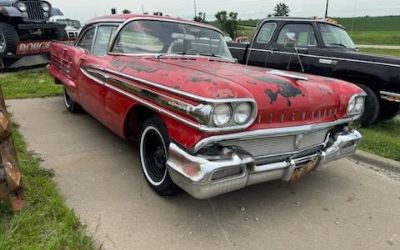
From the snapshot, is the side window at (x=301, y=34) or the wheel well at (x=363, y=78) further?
the side window at (x=301, y=34)

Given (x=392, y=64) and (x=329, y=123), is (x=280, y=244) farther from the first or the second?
(x=392, y=64)

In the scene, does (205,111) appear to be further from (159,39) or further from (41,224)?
(159,39)

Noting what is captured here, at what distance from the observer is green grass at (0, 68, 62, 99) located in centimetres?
748

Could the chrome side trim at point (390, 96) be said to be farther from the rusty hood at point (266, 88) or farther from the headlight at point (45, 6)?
the headlight at point (45, 6)

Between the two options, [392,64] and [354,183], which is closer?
[354,183]

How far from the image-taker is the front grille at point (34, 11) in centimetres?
1085

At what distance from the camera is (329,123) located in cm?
339

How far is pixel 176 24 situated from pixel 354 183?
2.57 metres

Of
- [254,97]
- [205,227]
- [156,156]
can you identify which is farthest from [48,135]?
[254,97]

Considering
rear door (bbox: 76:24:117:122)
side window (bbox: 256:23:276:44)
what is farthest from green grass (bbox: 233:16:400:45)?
rear door (bbox: 76:24:117:122)

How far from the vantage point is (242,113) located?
277 centimetres

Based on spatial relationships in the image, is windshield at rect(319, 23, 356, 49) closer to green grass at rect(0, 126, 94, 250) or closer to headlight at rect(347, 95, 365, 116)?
headlight at rect(347, 95, 365, 116)

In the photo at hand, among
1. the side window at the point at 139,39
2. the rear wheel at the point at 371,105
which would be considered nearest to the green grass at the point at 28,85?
the side window at the point at 139,39

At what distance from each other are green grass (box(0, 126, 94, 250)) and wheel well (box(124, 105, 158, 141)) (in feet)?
2.86
